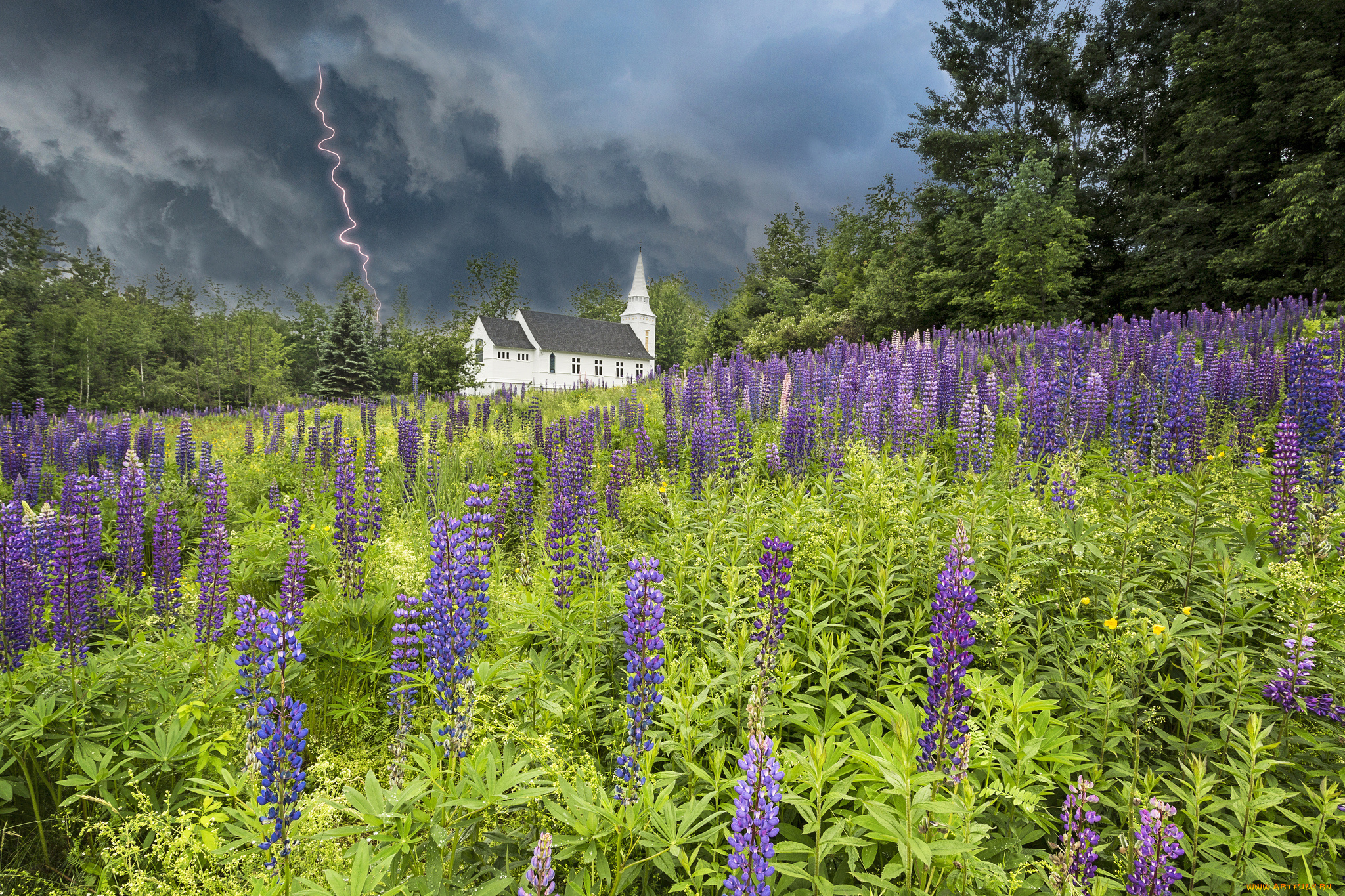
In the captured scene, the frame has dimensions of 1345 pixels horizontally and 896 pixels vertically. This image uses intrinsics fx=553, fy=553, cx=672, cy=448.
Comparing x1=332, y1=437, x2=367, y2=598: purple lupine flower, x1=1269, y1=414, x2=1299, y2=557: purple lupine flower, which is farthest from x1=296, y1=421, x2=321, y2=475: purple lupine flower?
x1=1269, y1=414, x2=1299, y2=557: purple lupine flower

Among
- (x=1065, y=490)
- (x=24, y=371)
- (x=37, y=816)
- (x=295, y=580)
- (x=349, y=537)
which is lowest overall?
(x=37, y=816)

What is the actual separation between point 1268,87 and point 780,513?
34.6m

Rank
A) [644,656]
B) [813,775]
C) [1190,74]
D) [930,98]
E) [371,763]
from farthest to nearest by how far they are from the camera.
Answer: [930,98]
[1190,74]
[371,763]
[644,656]
[813,775]

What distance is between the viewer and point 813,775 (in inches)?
65.1

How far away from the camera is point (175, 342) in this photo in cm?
5353

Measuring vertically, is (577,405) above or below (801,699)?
above

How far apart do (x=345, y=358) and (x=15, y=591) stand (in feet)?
112

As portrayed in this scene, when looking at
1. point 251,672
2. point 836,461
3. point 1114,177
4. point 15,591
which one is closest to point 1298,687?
point 836,461

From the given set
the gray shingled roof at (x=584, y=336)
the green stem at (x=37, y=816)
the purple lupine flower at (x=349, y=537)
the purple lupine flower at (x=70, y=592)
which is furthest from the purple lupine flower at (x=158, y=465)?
the gray shingled roof at (x=584, y=336)

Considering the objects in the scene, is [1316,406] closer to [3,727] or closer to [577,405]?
[3,727]

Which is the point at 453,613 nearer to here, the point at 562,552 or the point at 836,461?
the point at 562,552

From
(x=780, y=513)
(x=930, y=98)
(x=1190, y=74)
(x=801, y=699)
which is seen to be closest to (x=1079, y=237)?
(x=1190, y=74)

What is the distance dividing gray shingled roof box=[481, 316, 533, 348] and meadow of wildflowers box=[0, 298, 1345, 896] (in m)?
57.1

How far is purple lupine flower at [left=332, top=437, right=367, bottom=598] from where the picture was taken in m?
3.87
